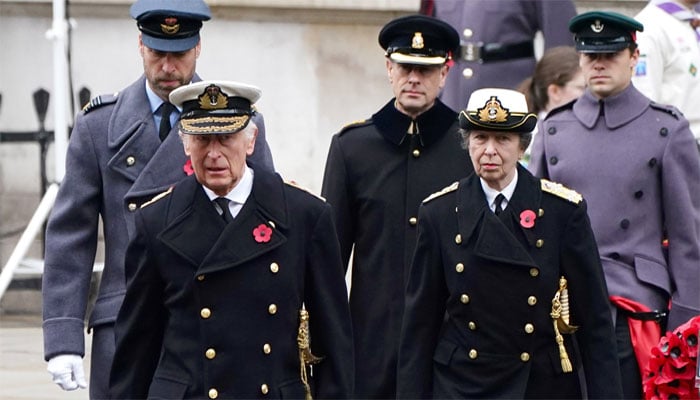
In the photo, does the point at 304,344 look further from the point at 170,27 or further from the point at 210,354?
the point at 170,27

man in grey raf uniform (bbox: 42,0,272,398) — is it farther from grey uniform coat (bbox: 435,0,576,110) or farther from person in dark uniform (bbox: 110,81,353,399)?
grey uniform coat (bbox: 435,0,576,110)

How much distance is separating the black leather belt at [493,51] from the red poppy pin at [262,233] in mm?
5335

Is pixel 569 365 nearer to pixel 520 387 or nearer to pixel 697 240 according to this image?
pixel 520 387

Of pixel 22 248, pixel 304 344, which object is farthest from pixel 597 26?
pixel 22 248

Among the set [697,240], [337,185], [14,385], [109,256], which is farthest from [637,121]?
[14,385]

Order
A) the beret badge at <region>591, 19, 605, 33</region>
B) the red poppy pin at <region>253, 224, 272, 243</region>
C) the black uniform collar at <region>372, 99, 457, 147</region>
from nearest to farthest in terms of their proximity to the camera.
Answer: the red poppy pin at <region>253, 224, 272, 243</region> → the black uniform collar at <region>372, 99, 457, 147</region> → the beret badge at <region>591, 19, 605, 33</region>

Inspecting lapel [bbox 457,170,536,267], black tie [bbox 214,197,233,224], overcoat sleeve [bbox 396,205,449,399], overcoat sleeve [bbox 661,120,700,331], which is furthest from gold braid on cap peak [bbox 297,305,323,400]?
overcoat sleeve [bbox 661,120,700,331]

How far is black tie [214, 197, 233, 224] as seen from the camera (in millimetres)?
7035

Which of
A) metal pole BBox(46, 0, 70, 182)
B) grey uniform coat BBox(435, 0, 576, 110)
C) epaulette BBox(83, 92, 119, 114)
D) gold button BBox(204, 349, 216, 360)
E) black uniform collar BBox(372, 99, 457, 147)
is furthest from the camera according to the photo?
metal pole BBox(46, 0, 70, 182)

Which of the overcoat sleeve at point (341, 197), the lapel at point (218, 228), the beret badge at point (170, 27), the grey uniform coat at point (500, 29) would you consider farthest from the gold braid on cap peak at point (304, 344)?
the grey uniform coat at point (500, 29)

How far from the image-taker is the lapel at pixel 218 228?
6.94 meters

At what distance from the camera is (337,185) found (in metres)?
9.06

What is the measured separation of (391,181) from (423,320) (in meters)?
1.25

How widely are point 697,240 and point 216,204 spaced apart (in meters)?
2.81
